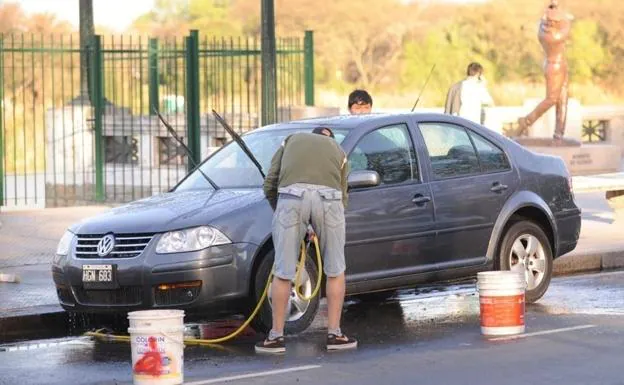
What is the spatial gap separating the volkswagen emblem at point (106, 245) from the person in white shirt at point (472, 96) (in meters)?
8.63

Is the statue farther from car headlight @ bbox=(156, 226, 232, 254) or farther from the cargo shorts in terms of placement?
the cargo shorts

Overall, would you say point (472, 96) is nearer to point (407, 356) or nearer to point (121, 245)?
point (121, 245)

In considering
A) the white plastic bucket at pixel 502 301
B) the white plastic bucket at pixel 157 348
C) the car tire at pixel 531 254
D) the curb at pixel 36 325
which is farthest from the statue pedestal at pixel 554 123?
the white plastic bucket at pixel 157 348

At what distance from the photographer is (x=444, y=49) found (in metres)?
68.1

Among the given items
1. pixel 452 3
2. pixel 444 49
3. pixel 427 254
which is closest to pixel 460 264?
pixel 427 254

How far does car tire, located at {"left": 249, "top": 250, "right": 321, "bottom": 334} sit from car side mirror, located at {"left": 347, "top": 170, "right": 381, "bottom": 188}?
2.16 ft

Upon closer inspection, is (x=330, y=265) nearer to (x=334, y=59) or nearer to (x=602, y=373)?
(x=602, y=373)

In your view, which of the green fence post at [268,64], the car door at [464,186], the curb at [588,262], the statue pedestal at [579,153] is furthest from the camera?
the statue pedestal at [579,153]

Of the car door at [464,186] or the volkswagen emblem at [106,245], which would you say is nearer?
the volkswagen emblem at [106,245]

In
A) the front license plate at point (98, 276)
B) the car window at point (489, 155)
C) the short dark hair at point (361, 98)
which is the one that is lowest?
the front license plate at point (98, 276)

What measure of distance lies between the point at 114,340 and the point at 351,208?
197 cm

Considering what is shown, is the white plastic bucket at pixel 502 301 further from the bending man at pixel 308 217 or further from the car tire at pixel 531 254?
the car tire at pixel 531 254

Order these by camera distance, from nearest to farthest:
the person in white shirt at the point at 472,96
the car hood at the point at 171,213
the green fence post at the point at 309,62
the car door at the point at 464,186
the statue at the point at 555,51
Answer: the car hood at the point at 171,213, the car door at the point at 464,186, the person in white shirt at the point at 472,96, the green fence post at the point at 309,62, the statue at the point at 555,51

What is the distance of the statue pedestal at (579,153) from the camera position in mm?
28484
